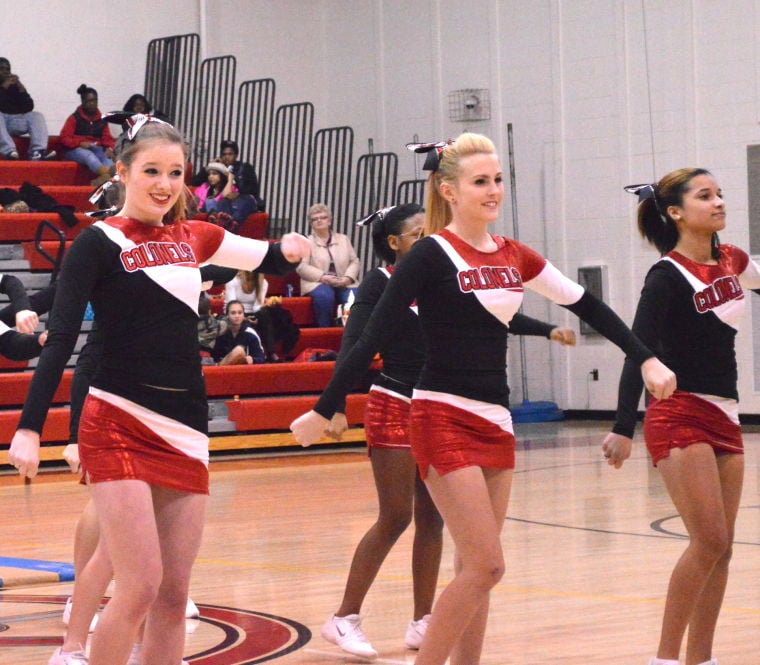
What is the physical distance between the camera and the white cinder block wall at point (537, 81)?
1455 cm

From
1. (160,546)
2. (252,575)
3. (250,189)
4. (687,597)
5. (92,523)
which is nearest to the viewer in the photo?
(160,546)

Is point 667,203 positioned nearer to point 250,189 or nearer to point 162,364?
point 162,364

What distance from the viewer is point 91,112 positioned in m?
15.2

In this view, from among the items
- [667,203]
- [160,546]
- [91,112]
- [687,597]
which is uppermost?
[91,112]

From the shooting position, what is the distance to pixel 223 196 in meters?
14.8

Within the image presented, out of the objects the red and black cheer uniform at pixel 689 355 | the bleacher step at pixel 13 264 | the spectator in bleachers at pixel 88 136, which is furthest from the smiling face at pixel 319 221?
the red and black cheer uniform at pixel 689 355

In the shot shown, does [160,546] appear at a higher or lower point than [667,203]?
lower

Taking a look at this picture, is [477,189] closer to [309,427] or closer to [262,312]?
[309,427]

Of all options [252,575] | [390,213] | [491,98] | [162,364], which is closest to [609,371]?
[491,98]

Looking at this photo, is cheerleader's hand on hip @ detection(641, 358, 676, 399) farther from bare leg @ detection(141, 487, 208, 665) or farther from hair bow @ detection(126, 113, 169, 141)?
hair bow @ detection(126, 113, 169, 141)

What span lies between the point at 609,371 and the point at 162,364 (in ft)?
40.9

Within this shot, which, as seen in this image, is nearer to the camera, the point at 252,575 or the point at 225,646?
Answer: the point at 225,646

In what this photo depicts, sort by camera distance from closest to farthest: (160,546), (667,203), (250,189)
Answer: (160,546)
(667,203)
(250,189)

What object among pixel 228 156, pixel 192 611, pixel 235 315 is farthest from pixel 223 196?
pixel 192 611
